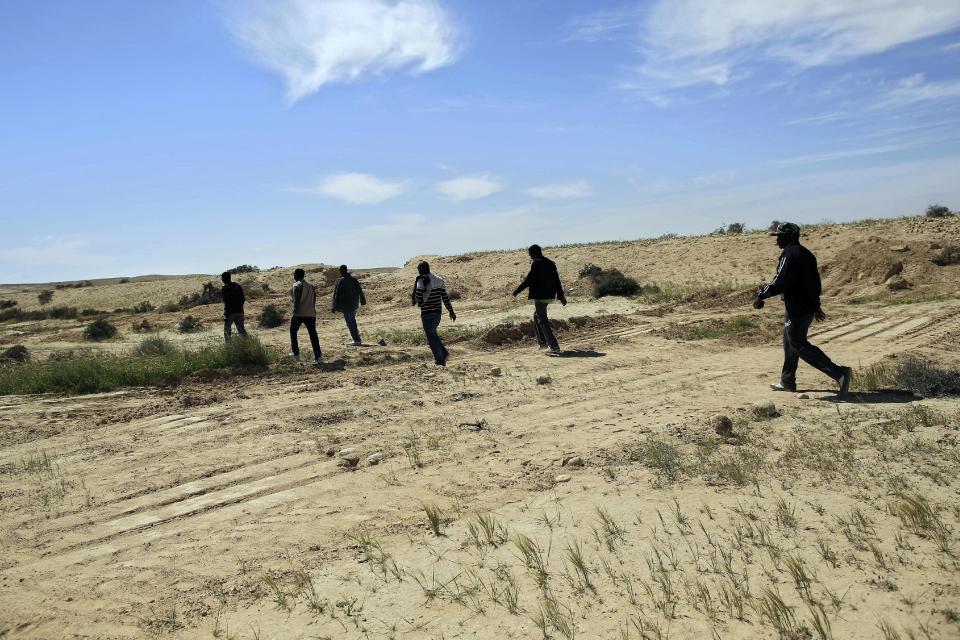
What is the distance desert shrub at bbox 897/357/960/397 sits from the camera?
774cm

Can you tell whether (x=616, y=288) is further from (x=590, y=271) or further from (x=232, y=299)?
(x=232, y=299)

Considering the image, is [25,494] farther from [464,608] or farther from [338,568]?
[464,608]

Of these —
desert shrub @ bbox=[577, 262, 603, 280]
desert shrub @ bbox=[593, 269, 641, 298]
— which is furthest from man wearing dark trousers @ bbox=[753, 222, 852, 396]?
desert shrub @ bbox=[577, 262, 603, 280]

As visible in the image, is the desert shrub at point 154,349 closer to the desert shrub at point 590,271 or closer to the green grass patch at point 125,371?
the green grass patch at point 125,371

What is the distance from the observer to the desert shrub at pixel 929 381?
7.74 metres

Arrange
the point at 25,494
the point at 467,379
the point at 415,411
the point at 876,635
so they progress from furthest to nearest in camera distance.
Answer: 1. the point at 467,379
2. the point at 415,411
3. the point at 25,494
4. the point at 876,635

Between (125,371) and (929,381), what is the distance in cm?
1192

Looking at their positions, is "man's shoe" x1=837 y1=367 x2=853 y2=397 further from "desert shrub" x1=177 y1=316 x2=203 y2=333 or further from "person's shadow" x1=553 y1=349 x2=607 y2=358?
"desert shrub" x1=177 y1=316 x2=203 y2=333

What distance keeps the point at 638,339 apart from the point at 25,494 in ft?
36.3

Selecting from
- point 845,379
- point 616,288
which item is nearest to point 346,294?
point 845,379

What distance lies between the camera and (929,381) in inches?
311

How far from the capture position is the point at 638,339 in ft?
47.9

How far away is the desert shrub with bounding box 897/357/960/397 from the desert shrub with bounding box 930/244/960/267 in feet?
53.1

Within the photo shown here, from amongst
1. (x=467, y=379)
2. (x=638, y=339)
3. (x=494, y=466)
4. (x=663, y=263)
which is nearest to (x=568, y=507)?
(x=494, y=466)
